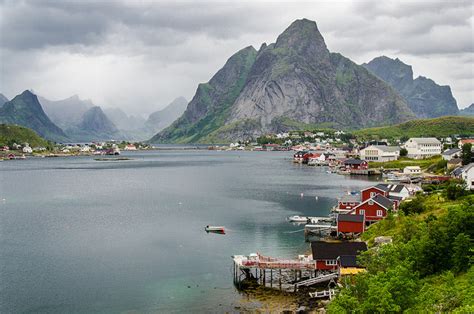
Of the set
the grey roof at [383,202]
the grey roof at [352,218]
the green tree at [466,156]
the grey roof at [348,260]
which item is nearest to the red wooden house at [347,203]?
the grey roof at [383,202]

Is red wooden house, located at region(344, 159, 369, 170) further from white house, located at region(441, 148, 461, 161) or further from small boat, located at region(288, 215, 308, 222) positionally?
small boat, located at region(288, 215, 308, 222)

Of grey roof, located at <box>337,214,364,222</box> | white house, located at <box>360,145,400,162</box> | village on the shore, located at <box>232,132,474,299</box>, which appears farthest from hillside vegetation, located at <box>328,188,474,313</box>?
white house, located at <box>360,145,400,162</box>

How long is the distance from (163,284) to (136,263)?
7533 mm

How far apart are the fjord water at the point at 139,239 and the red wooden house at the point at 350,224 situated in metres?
5.41

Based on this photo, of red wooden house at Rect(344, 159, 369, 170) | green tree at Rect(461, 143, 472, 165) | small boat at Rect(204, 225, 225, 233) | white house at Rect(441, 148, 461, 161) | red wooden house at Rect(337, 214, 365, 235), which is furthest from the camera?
red wooden house at Rect(344, 159, 369, 170)

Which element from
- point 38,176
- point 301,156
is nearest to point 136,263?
point 38,176

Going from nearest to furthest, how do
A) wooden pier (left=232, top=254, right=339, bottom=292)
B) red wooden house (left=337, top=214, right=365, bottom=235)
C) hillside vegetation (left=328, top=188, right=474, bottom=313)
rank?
hillside vegetation (left=328, top=188, right=474, bottom=313)
wooden pier (left=232, top=254, right=339, bottom=292)
red wooden house (left=337, top=214, right=365, bottom=235)

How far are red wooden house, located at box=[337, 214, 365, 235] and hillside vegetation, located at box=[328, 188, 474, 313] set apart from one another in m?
6.03

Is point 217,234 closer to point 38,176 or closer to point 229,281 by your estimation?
point 229,281

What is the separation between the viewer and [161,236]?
203ft

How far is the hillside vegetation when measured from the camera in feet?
77.3

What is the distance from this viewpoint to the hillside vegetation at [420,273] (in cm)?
2356

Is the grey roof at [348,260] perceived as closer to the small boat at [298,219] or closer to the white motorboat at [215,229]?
the white motorboat at [215,229]

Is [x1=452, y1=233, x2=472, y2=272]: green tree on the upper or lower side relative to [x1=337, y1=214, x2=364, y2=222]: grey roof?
upper
